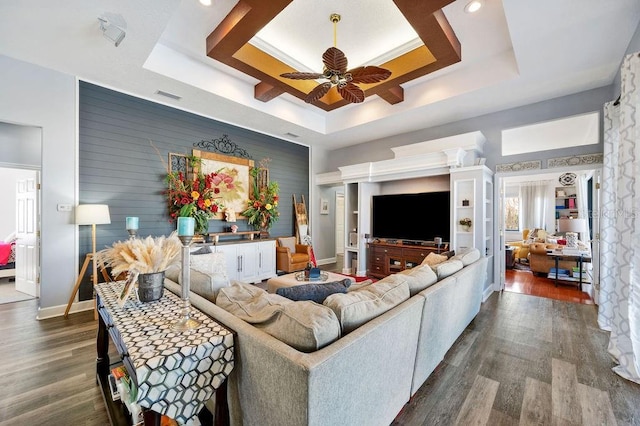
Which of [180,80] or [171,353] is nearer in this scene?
[171,353]

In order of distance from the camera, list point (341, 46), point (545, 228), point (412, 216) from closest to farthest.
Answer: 1. point (341, 46)
2. point (412, 216)
3. point (545, 228)

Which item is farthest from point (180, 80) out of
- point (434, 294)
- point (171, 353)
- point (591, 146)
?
point (591, 146)

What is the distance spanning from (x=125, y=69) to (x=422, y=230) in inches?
206

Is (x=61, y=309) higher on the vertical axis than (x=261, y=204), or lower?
lower

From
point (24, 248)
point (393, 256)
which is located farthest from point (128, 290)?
point (24, 248)

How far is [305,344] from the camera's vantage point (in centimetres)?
111

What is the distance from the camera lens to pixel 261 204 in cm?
547

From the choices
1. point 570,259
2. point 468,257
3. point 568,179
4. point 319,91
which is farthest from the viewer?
point 568,179

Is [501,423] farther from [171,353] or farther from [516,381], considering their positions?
[171,353]

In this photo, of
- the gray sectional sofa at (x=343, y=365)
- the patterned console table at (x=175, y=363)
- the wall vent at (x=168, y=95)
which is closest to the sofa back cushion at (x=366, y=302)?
the gray sectional sofa at (x=343, y=365)

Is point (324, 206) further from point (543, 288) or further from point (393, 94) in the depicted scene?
point (543, 288)

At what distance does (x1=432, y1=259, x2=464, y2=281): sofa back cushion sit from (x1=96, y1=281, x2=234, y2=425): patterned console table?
1822 mm

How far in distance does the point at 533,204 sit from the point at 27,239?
12.6 metres

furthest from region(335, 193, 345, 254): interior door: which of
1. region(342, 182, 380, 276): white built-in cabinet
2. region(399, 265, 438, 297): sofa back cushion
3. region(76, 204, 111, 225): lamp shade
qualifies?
region(399, 265, 438, 297): sofa back cushion
